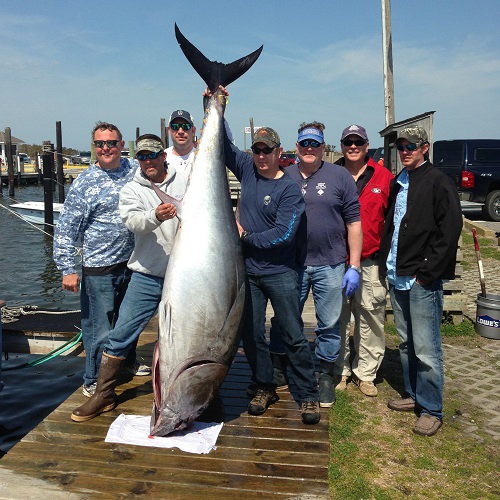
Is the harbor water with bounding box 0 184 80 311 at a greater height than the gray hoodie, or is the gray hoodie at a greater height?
the gray hoodie

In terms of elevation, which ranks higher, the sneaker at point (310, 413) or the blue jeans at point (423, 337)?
the blue jeans at point (423, 337)

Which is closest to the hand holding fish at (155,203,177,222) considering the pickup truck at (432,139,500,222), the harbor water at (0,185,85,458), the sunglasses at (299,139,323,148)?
the sunglasses at (299,139,323,148)

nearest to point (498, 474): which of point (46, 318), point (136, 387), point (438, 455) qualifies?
point (438, 455)

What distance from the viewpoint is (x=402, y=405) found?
3.88 m

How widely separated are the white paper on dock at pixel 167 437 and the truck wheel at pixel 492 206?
13271 mm

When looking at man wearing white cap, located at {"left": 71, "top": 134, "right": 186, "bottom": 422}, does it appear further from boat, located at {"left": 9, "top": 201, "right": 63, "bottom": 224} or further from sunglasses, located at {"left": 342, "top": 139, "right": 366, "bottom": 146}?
boat, located at {"left": 9, "top": 201, "right": 63, "bottom": 224}

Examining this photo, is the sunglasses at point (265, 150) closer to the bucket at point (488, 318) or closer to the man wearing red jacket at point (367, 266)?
the man wearing red jacket at point (367, 266)

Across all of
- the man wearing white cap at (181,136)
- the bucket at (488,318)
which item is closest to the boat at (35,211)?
the man wearing white cap at (181,136)

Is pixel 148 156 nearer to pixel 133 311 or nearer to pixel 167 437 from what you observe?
pixel 133 311

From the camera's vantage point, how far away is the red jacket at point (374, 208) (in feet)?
12.8

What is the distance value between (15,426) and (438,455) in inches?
163

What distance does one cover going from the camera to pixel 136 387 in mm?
4031

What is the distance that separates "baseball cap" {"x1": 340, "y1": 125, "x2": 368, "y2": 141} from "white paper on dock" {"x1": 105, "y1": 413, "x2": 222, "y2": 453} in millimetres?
2300

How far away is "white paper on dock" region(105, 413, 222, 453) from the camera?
3.09 meters
